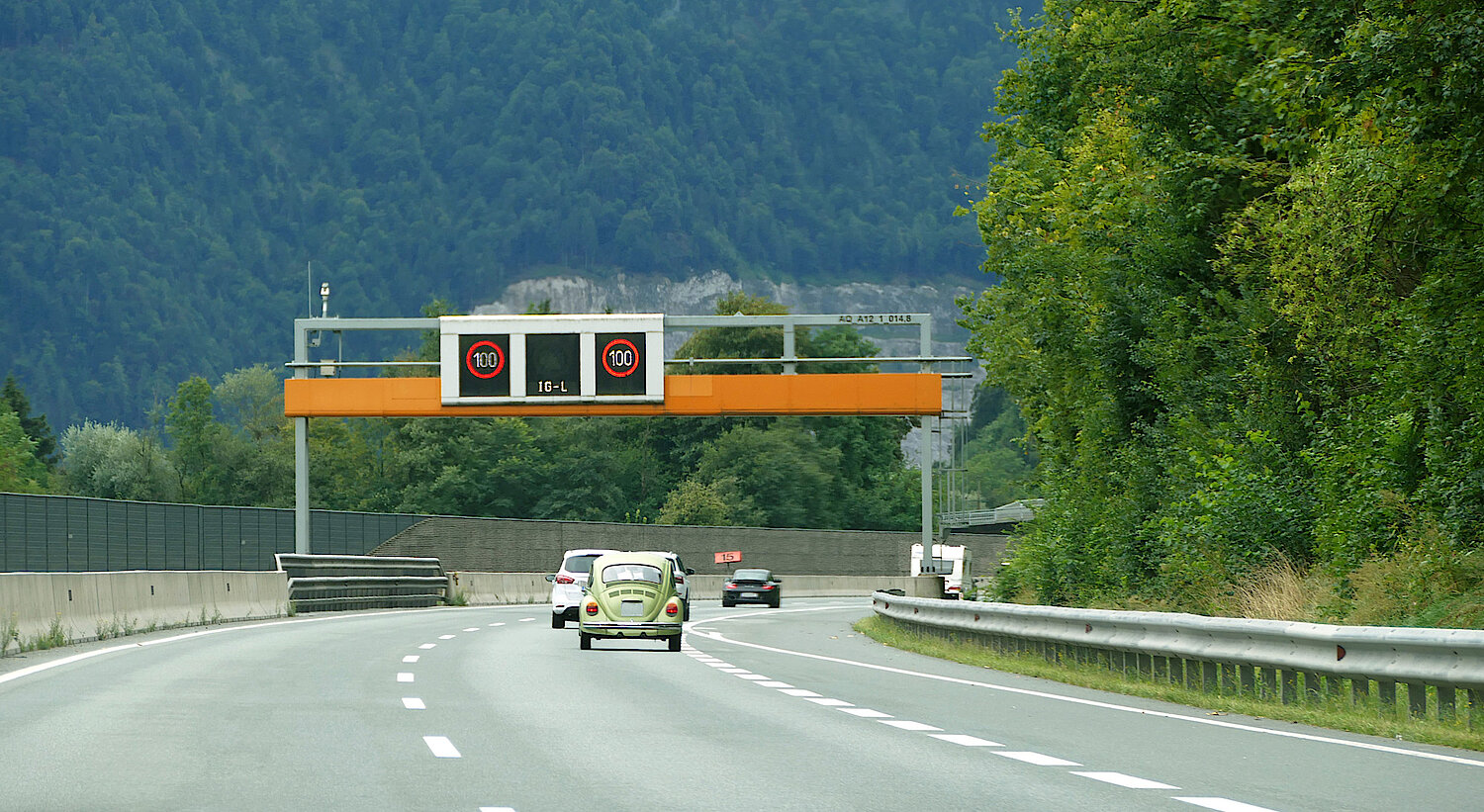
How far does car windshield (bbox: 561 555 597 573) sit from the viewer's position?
3484 centimetres

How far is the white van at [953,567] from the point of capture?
5869cm

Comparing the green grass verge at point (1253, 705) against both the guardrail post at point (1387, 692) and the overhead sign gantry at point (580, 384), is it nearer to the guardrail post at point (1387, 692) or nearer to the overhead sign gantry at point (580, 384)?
the guardrail post at point (1387, 692)

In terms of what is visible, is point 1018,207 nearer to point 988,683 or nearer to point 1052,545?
point 1052,545

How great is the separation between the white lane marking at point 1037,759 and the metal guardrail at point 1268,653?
8.77 feet

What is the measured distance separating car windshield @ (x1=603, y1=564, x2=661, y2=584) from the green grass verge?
3.95 meters

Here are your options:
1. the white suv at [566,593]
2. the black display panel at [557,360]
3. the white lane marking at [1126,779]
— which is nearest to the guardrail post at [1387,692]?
the white lane marking at [1126,779]

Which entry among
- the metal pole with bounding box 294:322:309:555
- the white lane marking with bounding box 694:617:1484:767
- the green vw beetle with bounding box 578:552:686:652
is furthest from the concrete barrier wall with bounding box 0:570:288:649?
the metal pole with bounding box 294:322:309:555

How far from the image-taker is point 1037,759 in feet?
36.4

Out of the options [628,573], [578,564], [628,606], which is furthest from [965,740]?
[578,564]

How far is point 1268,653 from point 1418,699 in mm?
2026

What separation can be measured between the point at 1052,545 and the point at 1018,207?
564 inches

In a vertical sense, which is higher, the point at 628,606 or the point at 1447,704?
the point at 1447,704

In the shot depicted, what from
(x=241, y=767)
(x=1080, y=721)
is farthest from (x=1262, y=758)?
(x=241, y=767)

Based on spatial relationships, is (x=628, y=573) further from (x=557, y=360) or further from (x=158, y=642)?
(x=557, y=360)
